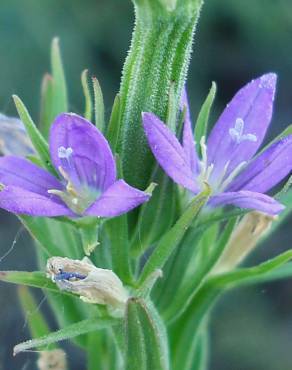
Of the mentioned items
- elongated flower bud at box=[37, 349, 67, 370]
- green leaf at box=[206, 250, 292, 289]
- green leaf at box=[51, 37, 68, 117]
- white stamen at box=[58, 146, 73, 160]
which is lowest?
elongated flower bud at box=[37, 349, 67, 370]

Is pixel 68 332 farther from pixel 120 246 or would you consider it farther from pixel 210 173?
pixel 210 173

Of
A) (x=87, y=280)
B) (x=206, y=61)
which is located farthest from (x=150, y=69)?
(x=206, y=61)

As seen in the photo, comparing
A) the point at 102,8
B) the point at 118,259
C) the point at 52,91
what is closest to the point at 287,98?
the point at 102,8

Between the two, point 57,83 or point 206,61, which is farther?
point 206,61

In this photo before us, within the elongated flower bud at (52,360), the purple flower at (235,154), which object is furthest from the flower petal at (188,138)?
the elongated flower bud at (52,360)

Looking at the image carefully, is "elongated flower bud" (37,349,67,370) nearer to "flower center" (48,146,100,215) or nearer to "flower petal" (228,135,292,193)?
"flower center" (48,146,100,215)

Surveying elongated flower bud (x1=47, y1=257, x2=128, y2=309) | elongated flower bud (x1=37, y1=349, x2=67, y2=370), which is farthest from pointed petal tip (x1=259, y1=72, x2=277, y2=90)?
elongated flower bud (x1=37, y1=349, x2=67, y2=370)
